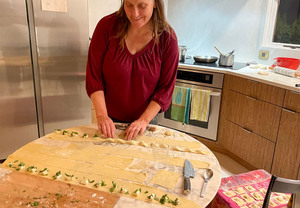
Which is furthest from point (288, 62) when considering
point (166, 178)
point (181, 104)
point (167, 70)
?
point (166, 178)

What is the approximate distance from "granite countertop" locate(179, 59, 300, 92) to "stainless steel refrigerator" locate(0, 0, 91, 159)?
1.13 metres

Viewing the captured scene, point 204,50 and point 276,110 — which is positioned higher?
point 204,50

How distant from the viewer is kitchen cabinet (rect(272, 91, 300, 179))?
79.0 inches

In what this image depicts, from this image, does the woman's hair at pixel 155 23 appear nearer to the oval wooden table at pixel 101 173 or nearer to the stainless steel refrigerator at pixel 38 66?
the oval wooden table at pixel 101 173

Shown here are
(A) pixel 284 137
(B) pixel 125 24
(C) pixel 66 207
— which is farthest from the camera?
(A) pixel 284 137

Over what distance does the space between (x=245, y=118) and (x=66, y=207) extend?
203 centimetres

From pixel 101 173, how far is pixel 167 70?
2.19 ft

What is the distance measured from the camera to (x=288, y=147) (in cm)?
209

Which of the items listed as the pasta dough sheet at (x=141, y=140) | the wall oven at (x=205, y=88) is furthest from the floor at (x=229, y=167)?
the pasta dough sheet at (x=141, y=140)

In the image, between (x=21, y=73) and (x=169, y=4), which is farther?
(x=169, y=4)

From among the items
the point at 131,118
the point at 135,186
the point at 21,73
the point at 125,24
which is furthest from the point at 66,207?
the point at 21,73

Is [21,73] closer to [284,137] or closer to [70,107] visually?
[70,107]

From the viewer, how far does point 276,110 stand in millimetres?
2152

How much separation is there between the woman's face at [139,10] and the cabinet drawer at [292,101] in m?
1.35
